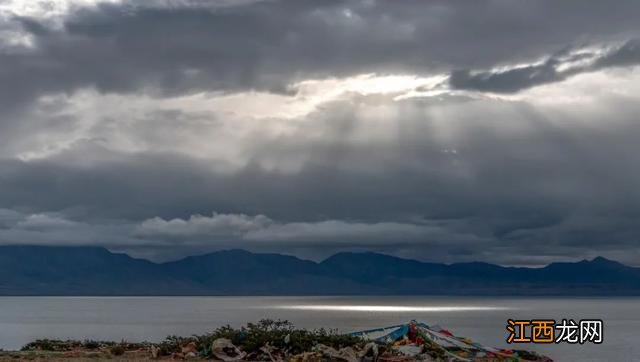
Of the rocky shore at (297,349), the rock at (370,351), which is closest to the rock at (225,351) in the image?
the rocky shore at (297,349)

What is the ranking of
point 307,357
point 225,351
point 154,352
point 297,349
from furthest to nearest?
point 225,351 → point 154,352 → point 297,349 → point 307,357

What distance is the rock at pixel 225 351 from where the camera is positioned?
54.6m

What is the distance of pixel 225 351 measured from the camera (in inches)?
2196

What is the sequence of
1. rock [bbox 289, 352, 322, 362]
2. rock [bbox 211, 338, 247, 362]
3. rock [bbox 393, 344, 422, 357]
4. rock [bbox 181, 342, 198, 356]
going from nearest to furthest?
rock [bbox 289, 352, 322, 362] < rock [bbox 211, 338, 247, 362] < rock [bbox 393, 344, 422, 357] < rock [bbox 181, 342, 198, 356]

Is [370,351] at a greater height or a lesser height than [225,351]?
greater

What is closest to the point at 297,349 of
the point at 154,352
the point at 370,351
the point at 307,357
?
the point at 307,357

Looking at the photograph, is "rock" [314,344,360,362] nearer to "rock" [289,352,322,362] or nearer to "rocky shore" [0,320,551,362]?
"rocky shore" [0,320,551,362]

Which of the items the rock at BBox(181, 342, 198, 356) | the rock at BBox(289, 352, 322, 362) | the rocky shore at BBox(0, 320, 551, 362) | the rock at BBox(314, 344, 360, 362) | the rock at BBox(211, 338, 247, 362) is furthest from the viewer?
the rock at BBox(181, 342, 198, 356)

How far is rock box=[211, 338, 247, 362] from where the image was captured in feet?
179

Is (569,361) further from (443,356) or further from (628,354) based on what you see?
(443,356)

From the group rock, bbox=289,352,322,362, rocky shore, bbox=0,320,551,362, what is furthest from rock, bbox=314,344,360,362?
rock, bbox=289,352,322,362

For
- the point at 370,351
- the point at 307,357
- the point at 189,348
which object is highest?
the point at 370,351

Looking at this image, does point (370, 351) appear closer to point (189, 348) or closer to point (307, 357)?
point (307, 357)

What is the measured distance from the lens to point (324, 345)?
54.3 metres
